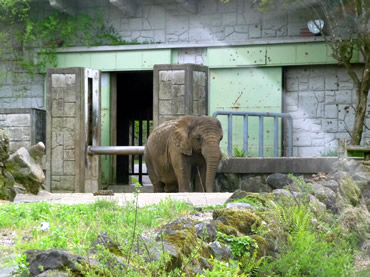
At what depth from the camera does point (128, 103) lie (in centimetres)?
2355

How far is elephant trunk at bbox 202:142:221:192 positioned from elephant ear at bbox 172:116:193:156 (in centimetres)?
45

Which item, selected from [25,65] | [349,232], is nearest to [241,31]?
[25,65]

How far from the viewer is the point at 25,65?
19.8 m

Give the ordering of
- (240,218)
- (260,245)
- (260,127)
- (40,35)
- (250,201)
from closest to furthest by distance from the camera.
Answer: (260,245), (240,218), (250,201), (260,127), (40,35)

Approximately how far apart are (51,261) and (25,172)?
776cm

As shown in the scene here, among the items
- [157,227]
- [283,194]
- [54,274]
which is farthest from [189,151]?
[54,274]

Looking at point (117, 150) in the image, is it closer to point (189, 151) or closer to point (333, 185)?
point (189, 151)

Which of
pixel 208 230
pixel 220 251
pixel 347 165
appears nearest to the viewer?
pixel 220 251

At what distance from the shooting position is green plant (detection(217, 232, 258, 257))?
589cm

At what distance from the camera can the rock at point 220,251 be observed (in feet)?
17.9

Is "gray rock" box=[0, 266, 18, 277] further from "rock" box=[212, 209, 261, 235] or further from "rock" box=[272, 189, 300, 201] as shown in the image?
"rock" box=[272, 189, 300, 201]

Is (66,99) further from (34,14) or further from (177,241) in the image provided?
(177,241)

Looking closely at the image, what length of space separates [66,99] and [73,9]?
369cm

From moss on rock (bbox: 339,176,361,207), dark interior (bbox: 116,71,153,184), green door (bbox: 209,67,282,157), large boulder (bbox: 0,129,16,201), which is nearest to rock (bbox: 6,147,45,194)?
large boulder (bbox: 0,129,16,201)
